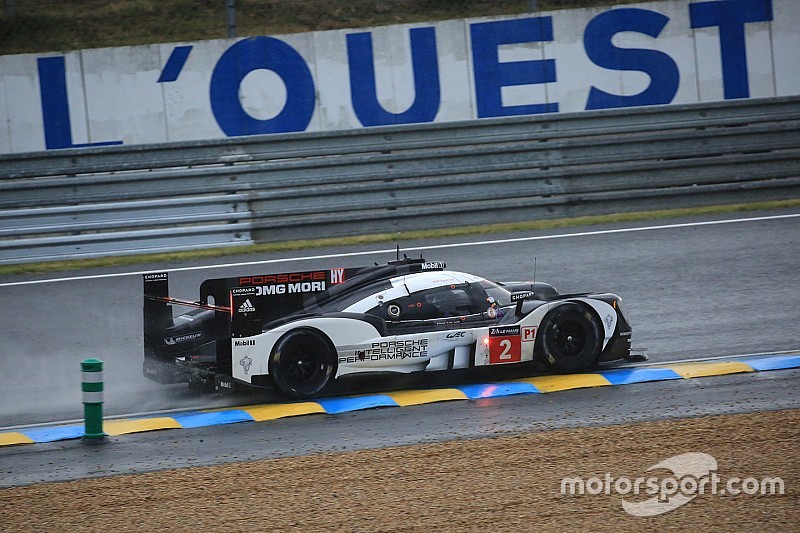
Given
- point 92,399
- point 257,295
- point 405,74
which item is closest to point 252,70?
point 405,74

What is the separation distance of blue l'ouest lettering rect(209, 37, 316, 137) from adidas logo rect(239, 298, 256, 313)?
685cm

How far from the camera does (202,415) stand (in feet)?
31.1

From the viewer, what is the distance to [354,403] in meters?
9.52

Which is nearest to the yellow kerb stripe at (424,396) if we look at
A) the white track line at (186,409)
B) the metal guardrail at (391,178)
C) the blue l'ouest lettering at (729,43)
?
the white track line at (186,409)

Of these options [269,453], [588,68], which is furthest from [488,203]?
[269,453]

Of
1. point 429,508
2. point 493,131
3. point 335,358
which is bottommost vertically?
point 429,508

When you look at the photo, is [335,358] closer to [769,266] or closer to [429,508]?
[429,508]

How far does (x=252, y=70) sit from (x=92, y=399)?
8365 millimetres

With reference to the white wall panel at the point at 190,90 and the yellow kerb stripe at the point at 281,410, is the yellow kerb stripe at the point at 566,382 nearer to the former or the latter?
the yellow kerb stripe at the point at 281,410

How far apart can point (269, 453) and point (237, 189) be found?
758 centimetres

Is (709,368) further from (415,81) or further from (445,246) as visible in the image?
(415,81)

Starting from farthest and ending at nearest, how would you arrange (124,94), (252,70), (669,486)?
(252,70) → (124,94) → (669,486)

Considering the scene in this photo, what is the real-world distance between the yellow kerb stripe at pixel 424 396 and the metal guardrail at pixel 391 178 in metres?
6.10

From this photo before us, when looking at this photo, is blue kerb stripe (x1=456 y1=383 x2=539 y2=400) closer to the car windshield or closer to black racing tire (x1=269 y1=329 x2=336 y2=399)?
the car windshield
